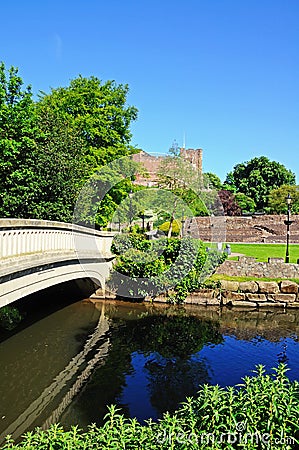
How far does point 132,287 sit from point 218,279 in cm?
319

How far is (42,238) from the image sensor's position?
931cm

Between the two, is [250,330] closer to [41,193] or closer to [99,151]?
[41,193]

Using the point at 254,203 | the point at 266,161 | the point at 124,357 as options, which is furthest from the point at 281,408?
the point at 266,161

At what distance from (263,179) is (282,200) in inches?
589

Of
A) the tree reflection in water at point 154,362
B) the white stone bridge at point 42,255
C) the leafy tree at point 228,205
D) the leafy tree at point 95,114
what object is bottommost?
the tree reflection in water at point 154,362

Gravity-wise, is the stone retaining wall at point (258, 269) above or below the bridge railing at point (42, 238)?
below

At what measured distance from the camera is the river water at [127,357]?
7492mm

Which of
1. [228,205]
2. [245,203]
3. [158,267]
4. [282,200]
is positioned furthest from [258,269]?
[245,203]

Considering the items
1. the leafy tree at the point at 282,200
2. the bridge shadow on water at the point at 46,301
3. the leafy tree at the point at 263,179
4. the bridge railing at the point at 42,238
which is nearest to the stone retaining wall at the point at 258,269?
the bridge railing at the point at 42,238

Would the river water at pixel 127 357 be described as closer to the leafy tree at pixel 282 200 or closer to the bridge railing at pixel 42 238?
the bridge railing at pixel 42 238

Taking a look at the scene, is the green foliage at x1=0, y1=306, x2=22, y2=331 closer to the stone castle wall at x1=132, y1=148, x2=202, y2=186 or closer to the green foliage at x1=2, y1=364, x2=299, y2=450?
the green foliage at x1=2, y1=364, x2=299, y2=450

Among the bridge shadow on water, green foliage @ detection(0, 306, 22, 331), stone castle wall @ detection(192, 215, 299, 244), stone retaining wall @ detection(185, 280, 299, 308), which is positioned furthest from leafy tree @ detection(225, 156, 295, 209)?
green foliage @ detection(0, 306, 22, 331)

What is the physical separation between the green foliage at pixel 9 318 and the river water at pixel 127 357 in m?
0.47

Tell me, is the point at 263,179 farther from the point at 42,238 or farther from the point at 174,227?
the point at 42,238
